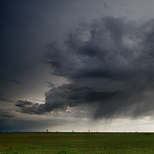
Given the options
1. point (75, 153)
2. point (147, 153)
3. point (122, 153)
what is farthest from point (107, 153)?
point (147, 153)

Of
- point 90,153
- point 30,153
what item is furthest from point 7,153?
point 90,153

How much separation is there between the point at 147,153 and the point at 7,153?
84.2 feet

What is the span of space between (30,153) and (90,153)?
438 inches

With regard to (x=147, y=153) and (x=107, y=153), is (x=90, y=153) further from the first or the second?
(x=147, y=153)

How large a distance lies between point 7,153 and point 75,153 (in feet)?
40.3

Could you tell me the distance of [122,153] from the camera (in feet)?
89.1

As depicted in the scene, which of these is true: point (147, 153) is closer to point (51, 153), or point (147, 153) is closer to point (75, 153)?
point (75, 153)

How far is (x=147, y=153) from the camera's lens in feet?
89.9

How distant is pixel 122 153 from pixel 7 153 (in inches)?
824

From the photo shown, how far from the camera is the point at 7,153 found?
1047 inches

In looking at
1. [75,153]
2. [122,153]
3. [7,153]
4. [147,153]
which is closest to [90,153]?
[75,153]

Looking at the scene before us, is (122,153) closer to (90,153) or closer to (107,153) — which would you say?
(107,153)

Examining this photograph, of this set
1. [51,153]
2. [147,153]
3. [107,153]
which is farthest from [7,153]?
[147,153]

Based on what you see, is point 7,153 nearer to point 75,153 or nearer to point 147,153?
point 75,153
